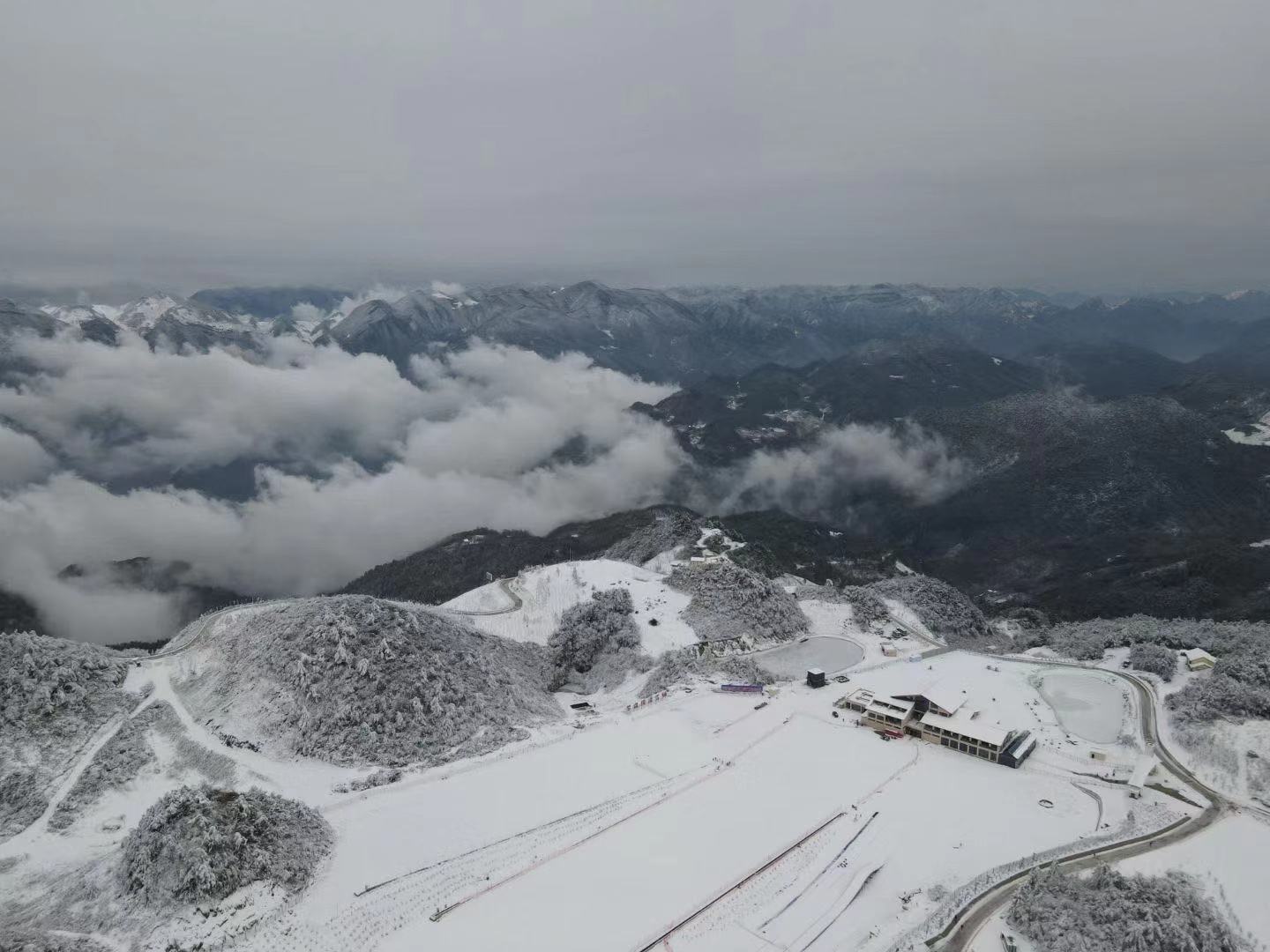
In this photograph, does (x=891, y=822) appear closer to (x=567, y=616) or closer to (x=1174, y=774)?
(x=1174, y=774)

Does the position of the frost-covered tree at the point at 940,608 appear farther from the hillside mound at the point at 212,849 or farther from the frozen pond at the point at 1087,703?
the hillside mound at the point at 212,849

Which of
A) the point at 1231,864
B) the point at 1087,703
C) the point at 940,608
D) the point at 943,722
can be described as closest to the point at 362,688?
the point at 943,722

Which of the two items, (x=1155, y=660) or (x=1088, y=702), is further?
(x=1155, y=660)

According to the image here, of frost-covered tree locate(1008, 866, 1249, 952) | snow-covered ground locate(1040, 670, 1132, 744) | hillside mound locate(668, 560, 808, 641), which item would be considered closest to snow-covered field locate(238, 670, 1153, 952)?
frost-covered tree locate(1008, 866, 1249, 952)

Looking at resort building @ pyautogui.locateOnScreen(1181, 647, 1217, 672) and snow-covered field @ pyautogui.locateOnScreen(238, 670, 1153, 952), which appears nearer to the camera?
snow-covered field @ pyautogui.locateOnScreen(238, 670, 1153, 952)

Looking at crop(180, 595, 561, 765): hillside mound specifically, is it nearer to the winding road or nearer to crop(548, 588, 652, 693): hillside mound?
crop(548, 588, 652, 693): hillside mound

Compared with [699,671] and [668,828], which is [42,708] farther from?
[699,671]
